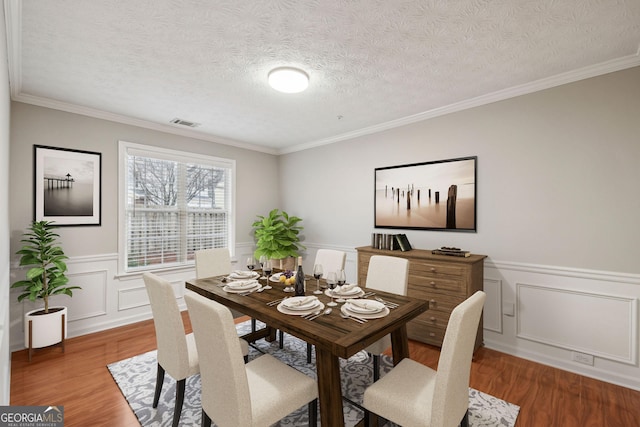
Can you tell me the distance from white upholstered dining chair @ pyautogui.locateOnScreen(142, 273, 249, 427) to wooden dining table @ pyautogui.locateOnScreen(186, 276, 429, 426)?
41cm

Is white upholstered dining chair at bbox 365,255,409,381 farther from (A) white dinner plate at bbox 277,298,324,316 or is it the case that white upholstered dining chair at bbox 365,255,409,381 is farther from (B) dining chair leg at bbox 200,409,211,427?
(B) dining chair leg at bbox 200,409,211,427

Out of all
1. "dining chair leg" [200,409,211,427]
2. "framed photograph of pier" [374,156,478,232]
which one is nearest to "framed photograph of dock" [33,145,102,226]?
"dining chair leg" [200,409,211,427]

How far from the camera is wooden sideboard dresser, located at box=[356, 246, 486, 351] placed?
292 cm

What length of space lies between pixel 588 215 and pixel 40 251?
543 centimetres

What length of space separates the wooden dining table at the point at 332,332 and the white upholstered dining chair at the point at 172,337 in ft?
1.34

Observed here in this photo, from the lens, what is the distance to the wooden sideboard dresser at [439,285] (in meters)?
2.92

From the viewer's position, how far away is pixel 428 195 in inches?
144

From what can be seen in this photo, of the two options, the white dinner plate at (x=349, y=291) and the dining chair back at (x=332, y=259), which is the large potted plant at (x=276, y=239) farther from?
the white dinner plate at (x=349, y=291)

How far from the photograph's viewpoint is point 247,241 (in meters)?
5.24

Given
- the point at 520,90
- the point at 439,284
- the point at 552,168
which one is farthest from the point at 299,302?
the point at 520,90

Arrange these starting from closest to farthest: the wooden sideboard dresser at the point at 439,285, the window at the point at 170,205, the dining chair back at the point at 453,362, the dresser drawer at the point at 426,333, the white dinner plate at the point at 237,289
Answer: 1. the dining chair back at the point at 453,362
2. the white dinner plate at the point at 237,289
3. the wooden sideboard dresser at the point at 439,285
4. the dresser drawer at the point at 426,333
5. the window at the point at 170,205

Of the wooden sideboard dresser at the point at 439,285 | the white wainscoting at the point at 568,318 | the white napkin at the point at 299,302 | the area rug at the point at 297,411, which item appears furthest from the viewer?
the wooden sideboard dresser at the point at 439,285

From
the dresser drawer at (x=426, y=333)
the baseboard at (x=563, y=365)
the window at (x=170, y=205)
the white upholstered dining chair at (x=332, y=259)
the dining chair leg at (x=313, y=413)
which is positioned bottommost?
the baseboard at (x=563, y=365)

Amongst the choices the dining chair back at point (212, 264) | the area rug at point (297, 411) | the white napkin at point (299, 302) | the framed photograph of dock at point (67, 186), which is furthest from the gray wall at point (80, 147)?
the white napkin at point (299, 302)
